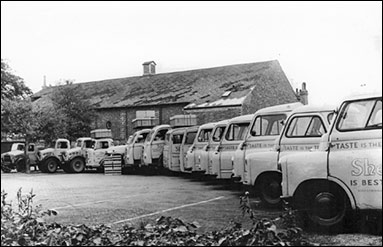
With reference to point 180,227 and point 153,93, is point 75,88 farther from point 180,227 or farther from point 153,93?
point 180,227

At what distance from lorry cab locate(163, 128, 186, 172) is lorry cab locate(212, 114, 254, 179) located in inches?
29.7

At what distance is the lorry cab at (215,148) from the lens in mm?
8390

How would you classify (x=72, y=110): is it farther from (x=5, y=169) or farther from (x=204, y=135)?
(x=204, y=135)

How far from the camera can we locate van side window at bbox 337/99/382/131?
4.25 meters

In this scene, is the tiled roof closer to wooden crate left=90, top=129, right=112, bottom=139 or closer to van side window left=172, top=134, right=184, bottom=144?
wooden crate left=90, top=129, right=112, bottom=139

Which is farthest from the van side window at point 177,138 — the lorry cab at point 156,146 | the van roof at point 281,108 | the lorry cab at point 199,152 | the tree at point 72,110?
the tree at point 72,110

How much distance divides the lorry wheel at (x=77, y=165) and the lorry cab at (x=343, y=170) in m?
2.79

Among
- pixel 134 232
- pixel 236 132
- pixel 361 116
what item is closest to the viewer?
pixel 134 232

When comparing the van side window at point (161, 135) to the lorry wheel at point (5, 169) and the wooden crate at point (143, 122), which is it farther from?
the lorry wheel at point (5, 169)

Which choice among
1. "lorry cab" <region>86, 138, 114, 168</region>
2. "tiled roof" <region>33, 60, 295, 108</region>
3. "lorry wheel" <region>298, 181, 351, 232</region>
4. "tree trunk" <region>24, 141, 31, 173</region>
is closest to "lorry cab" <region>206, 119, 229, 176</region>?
"tiled roof" <region>33, 60, 295, 108</region>

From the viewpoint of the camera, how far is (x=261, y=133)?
24.0 feet

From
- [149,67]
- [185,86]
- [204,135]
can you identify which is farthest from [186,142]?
[149,67]

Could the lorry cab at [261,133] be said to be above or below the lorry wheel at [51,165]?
above

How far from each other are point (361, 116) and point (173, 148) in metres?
6.15
